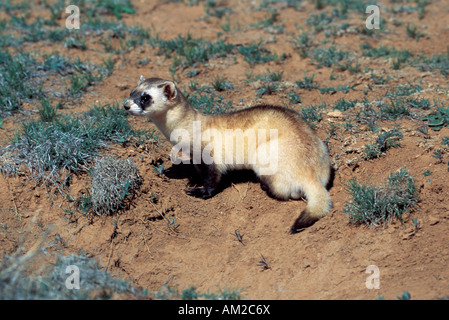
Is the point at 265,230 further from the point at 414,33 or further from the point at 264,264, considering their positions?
the point at 414,33

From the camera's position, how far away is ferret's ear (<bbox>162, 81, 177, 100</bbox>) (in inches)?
176

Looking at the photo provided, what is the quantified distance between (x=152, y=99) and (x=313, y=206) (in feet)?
6.60

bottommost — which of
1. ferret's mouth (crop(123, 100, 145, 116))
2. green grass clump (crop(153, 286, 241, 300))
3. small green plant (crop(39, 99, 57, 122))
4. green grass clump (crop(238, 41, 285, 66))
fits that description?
green grass clump (crop(153, 286, 241, 300))

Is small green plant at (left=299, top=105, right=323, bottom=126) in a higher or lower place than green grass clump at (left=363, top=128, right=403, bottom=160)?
higher

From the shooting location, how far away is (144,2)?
932 centimetres

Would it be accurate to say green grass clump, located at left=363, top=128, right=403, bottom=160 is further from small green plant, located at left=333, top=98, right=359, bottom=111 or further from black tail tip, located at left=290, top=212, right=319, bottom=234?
black tail tip, located at left=290, top=212, right=319, bottom=234

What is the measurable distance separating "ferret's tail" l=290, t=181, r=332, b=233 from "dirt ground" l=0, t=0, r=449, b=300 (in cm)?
12

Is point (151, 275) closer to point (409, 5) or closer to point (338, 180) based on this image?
point (338, 180)

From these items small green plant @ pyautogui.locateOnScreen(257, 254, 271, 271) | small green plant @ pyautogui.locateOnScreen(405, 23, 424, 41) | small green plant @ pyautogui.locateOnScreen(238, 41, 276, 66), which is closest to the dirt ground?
small green plant @ pyautogui.locateOnScreen(257, 254, 271, 271)

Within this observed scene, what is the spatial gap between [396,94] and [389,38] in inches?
96.9

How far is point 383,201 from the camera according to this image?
3889 mm

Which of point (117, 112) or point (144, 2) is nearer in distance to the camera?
point (117, 112)

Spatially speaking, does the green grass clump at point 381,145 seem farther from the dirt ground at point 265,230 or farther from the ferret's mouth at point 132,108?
the ferret's mouth at point 132,108
